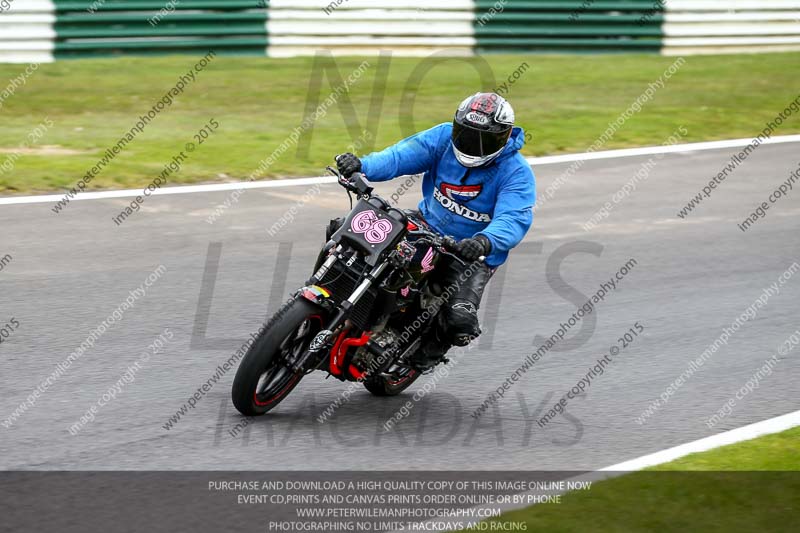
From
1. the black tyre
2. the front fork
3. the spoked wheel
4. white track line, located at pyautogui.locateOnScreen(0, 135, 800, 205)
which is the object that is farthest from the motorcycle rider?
white track line, located at pyautogui.locateOnScreen(0, 135, 800, 205)

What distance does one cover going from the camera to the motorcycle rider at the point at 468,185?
22.2ft

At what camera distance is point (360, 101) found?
54.1ft

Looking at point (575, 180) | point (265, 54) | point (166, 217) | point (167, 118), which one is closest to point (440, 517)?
point (166, 217)

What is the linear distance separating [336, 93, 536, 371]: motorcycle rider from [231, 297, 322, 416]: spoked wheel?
909 millimetres

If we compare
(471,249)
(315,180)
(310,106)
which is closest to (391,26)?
(310,106)

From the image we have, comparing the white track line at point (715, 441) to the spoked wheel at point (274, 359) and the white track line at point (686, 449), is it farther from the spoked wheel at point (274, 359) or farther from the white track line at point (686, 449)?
the spoked wheel at point (274, 359)

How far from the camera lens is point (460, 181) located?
7.07 metres

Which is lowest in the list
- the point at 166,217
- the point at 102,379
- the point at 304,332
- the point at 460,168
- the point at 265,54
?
the point at 265,54

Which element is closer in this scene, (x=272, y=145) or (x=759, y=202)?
(x=759, y=202)

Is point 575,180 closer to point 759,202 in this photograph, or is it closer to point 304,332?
point 759,202

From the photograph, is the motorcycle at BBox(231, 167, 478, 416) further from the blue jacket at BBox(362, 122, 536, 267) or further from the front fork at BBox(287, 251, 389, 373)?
the blue jacket at BBox(362, 122, 536, 267)

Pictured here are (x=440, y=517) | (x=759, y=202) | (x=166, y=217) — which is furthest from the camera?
(x=759, y=202)

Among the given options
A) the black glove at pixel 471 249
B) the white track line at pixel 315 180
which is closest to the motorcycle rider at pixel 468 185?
the black glove at pixel 471 249

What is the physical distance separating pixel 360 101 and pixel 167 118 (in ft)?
9.63
